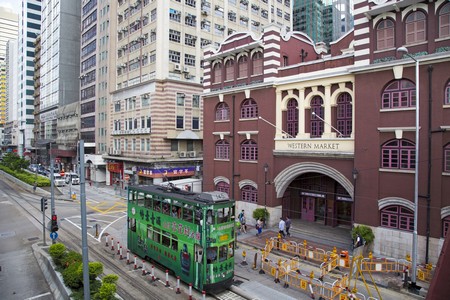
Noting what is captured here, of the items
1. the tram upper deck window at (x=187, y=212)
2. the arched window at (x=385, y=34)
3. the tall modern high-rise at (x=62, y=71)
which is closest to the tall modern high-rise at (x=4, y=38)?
the tall modern high-rise at (x=62, y=71)

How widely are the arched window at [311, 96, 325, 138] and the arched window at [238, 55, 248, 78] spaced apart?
7.33m

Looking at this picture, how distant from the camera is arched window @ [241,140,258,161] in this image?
95.3 feet

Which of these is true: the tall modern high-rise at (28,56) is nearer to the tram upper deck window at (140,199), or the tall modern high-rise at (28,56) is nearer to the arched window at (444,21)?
the tram upper deck window at (140,199)

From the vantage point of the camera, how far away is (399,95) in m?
20.3

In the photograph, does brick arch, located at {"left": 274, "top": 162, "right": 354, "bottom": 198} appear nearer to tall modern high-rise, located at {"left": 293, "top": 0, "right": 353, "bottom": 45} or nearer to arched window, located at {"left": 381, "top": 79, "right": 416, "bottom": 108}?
arched window, located at {"left": 381, "top": 79, "right": 416, "bottom": 108}

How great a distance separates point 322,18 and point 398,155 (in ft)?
254

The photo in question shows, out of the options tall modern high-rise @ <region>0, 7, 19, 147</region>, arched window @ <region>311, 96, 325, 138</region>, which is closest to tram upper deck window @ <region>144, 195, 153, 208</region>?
arched window @ <region>311, 96, 325, 138</region>

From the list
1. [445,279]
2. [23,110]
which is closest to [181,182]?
[445,279]

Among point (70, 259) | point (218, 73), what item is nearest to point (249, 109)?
point (218, 73)

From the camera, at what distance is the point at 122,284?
16938mm

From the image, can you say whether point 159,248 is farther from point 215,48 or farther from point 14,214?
point 14,214

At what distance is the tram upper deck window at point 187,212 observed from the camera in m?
15.9

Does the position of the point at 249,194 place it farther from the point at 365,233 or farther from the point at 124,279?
the point at 124,279

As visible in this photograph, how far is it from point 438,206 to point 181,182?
24530 millimetres
